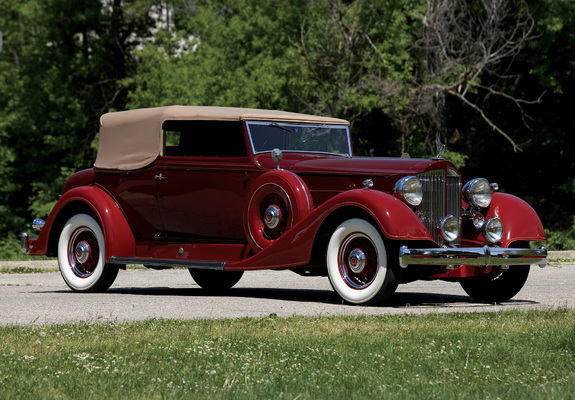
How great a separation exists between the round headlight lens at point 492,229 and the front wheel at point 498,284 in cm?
44

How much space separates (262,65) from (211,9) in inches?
189

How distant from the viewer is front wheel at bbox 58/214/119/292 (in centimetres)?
1103

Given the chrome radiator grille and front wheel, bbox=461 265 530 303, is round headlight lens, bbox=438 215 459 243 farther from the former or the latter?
front wheel, bbox=461 265 530 303

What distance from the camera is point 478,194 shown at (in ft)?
31.6

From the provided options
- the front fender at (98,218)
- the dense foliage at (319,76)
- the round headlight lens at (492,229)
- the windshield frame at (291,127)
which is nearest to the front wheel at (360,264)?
the round headlight lens at (492,229)

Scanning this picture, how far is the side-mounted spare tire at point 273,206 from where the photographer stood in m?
9.45

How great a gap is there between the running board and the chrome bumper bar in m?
2.46

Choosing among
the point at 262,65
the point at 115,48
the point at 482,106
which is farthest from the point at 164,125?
the point at 115,48

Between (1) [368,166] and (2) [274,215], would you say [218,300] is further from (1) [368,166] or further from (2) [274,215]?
(1) [368,166]

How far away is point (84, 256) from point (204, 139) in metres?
2.10

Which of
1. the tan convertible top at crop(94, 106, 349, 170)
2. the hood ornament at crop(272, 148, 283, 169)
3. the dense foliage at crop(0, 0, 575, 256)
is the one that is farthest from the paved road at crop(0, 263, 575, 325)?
the dense foliage at crop(0, 0, 575, 256)

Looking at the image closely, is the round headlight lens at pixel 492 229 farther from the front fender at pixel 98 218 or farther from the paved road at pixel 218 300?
the front fender at pixel 98 218

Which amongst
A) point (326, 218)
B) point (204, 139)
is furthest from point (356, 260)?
point (204, 139)

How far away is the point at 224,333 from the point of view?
22.4 feet
